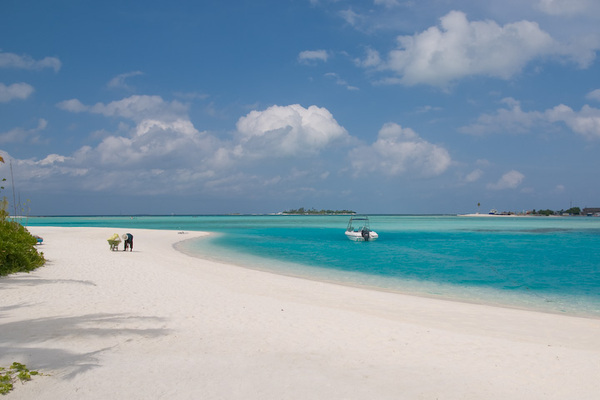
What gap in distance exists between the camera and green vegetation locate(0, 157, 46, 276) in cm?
1434

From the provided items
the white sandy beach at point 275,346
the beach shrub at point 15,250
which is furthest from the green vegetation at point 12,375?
the beach shrub at point 15,250

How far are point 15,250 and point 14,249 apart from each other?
0.34 feet

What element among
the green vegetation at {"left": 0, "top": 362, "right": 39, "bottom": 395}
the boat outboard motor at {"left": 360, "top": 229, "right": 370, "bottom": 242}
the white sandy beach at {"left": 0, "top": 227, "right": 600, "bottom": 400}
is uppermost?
the green vegetation at {"left": 0, "top": 362, "right": 39, "bottom": 395}

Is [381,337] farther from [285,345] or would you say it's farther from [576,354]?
[576,354]

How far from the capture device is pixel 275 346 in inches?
307

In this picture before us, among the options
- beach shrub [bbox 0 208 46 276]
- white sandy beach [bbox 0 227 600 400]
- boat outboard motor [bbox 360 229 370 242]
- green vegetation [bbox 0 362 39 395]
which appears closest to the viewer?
green vegetation [bbox 0 362 39 395]

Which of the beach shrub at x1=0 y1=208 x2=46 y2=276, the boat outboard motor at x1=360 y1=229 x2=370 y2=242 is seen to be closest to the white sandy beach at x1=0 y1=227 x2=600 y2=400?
the beach shrub at x1=0 y1=208 x2=46 y2=276

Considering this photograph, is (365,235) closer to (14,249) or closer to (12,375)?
(14,249)

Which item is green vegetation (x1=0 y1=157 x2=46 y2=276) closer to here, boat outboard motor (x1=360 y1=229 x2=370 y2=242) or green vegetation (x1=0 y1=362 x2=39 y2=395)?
green vegetation (x1=0 y1=362 x2=39 y2=395)

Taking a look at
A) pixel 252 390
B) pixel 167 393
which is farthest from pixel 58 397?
pixel 252 390

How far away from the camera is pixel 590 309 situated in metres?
14.5

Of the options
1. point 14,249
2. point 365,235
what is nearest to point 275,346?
point 14,249

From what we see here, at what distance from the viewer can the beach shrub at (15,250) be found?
14344 millimetres

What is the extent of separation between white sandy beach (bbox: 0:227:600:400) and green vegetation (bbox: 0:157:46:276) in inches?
44.1
